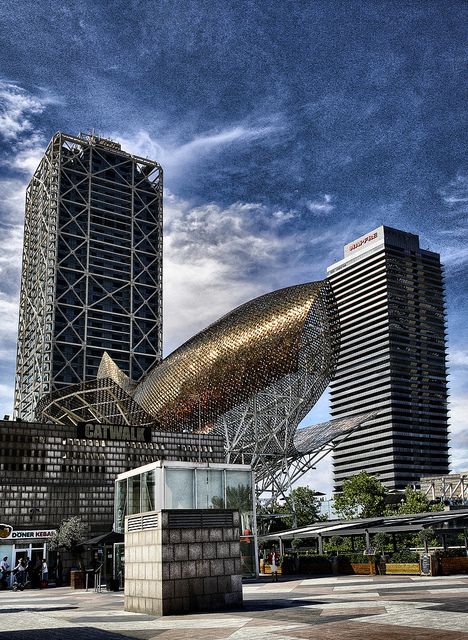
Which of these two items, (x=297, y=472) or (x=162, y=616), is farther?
(x=297, y=472)

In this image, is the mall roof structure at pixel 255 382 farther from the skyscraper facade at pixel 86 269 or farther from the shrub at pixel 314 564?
the skyscraper facade at pixel 86 269

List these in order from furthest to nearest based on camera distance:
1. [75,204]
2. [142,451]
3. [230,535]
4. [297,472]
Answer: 1. [75,204]
2. [297,472]
3. [142,451]
4. [230,535]

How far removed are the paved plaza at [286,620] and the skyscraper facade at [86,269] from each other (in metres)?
132

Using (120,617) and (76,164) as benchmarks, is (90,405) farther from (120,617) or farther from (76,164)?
(76,164)

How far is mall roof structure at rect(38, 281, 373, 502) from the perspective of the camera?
7631 centimetres

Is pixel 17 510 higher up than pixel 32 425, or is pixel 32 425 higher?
pixel 32 425

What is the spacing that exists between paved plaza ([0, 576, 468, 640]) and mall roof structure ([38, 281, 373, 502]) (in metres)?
51.6

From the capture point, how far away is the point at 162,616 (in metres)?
20.3

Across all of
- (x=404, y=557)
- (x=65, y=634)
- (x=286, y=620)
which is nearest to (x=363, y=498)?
(x=404, y=557)

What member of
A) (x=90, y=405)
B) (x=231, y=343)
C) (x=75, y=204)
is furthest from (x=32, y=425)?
(x=75, y=204)

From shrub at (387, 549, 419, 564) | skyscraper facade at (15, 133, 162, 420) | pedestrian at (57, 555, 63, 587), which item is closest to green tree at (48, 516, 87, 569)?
pedestrian at (57, 555, 63, 587)

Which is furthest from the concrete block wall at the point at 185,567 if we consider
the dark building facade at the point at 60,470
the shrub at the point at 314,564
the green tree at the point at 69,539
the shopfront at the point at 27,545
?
the dark building facade at the point at 60,470

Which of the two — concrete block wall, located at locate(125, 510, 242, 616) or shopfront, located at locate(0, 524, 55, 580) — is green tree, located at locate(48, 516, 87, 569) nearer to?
shopfront, located at locate(0, 524, 55, 580)

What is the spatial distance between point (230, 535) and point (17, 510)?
4669cm
